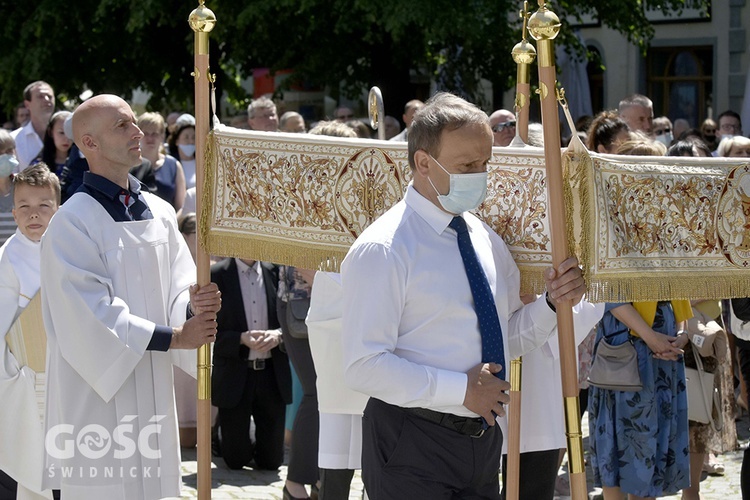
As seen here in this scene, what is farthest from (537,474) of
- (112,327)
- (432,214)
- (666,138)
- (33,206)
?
(666,138)

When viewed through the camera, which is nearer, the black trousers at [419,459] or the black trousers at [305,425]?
the black trousers at [419,459]

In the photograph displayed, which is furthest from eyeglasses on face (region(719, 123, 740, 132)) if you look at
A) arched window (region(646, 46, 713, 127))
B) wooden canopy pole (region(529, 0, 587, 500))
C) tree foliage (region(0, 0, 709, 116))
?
arched window (region(646, 46, 713, 127))

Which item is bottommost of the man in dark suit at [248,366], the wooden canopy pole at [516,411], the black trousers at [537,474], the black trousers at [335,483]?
the man in dark suit at [248,366]

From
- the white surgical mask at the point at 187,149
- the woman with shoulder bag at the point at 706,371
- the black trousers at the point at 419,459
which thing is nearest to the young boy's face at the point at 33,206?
the black trousers at the point at 419,459

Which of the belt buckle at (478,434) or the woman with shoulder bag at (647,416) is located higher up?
the belt buckle at (478,434)

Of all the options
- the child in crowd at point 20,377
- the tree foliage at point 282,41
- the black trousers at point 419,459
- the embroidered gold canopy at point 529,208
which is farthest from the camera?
the tree foliage at point 282,41

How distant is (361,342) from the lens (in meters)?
3.74

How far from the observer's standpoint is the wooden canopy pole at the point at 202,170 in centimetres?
458

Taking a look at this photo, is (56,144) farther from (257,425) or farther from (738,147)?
(738,147)

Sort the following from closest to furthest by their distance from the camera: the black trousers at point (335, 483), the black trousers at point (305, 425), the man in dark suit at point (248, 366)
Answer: the black trousers at point (335, 483), the black trousers at point (305, 425), the man in dark suit at point (248, 366)

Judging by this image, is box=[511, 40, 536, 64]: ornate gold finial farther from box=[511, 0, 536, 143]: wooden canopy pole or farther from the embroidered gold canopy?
the embroidered gold canopy

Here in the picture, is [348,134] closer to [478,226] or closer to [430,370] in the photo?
[478,226]

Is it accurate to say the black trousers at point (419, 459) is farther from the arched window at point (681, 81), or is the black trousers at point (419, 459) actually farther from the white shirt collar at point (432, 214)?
the arched window at point (681, 81)

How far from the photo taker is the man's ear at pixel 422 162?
12.7ft
